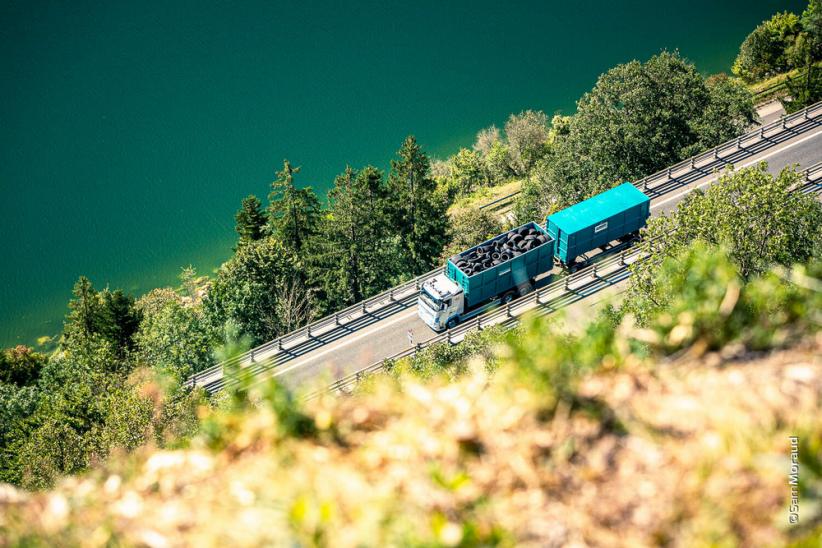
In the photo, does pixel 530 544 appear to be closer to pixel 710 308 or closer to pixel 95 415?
pixel 710 308

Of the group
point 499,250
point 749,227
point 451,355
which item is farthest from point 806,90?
point 451,355

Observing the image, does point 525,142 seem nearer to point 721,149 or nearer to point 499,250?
point 721,149

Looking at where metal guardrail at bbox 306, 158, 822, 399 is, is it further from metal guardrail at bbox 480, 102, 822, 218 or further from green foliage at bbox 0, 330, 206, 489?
green foliage at bbox 0, 330, 206, 489

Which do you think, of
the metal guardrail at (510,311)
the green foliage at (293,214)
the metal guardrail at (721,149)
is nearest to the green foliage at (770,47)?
the metal guardrail at (721,149)

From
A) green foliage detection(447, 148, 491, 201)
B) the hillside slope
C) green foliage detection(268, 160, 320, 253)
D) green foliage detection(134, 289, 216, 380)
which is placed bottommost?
the hillside slope

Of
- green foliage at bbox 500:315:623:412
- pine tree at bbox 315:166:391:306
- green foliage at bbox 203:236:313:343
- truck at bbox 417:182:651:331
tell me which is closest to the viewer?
green foliage at bbox 500:315:623:412

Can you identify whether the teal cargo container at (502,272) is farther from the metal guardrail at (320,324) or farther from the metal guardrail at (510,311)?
the metal guardrail at (320,324)

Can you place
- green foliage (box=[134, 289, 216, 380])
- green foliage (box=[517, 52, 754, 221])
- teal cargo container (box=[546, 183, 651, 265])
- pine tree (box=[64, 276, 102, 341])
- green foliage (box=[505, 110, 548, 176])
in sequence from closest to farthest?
green foliage (box=[134, 289, 216, 380]) → teal cargo container (box=[546, 183, 651, 265]) → green foliage (box=[517, 52, 754, 221]) → pine tree (box=[64, 276, 102, 341]) → green foliage (box=[505, 110, 548, 176])

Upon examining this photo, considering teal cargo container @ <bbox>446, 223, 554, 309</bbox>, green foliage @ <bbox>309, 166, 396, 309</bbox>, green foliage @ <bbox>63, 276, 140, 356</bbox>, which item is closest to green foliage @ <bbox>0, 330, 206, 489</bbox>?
green foliage @ <bbox>63, 276, 140, 356</bbox>

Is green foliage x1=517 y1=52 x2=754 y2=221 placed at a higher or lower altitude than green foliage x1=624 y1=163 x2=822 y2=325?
higher
